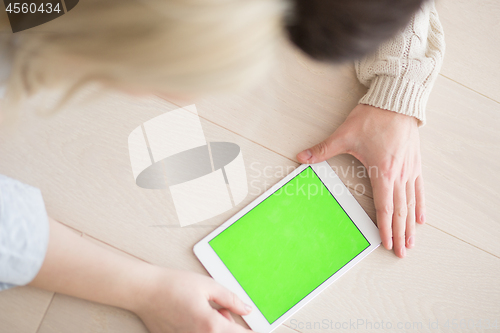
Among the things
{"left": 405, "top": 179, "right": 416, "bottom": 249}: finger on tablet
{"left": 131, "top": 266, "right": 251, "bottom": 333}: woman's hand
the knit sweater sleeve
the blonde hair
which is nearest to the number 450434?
the blonde hair

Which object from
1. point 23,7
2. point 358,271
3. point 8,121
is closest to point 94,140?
point 8,121

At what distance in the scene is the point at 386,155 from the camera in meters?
0.56

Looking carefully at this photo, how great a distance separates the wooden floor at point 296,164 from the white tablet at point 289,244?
0.07ft

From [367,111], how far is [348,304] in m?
0.32

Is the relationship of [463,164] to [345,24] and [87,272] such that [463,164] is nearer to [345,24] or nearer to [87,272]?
[345,24]

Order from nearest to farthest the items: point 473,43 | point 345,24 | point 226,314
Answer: point 345,24, point 226,314, point 473,43

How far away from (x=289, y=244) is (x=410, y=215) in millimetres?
218

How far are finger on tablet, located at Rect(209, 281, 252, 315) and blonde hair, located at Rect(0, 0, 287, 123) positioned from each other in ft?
1.04

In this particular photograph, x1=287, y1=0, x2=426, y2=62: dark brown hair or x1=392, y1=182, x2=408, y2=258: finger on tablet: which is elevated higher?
x1=287, y1=0, x2=426, y2=62: dark brown hair

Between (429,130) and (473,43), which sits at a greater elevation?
(473,43)

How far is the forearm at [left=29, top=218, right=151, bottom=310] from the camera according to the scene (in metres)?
0.46

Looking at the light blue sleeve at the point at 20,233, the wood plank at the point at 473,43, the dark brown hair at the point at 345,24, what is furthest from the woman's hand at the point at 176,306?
the wood plank at the point at 473,43

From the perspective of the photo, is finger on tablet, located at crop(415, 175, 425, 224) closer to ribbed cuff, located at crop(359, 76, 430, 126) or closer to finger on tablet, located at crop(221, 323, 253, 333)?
ribbed cuff, located at crop(359, 76, 430, 126)

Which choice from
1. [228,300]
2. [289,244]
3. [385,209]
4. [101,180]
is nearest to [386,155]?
[385,209]
